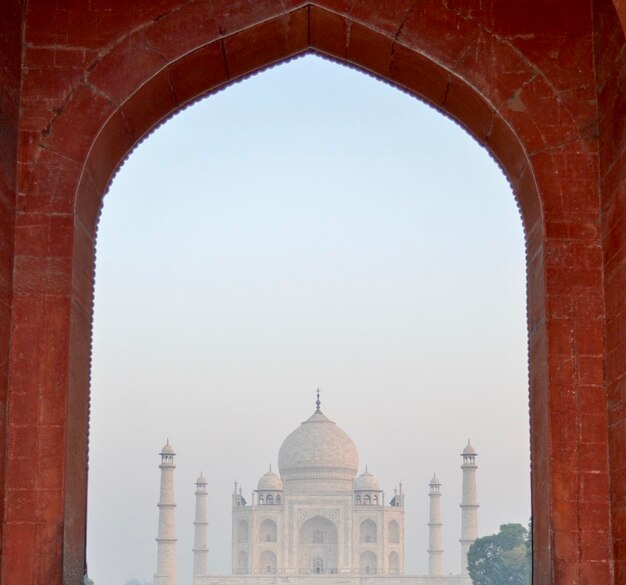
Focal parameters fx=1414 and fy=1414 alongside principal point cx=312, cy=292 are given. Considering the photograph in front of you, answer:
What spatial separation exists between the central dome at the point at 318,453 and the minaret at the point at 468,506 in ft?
16.8

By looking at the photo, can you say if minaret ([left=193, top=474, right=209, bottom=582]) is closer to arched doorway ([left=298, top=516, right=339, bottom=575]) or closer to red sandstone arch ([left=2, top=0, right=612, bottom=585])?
arched doorway ([left=298, top=516, right=339, bottom=575])

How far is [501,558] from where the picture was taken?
56.9m

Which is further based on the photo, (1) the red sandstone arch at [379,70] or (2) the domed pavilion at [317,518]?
(2) the domed pavilion at [317,518]

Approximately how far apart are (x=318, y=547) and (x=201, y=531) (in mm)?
5739

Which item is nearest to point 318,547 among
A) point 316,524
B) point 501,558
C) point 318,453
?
point 316,524

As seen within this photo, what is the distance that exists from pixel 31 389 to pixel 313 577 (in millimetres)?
55453

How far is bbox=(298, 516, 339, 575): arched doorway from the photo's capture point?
204ft

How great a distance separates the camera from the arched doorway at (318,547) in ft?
204

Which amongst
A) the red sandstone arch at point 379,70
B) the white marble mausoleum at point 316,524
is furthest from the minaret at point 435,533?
the red sandstone arch at point 379,70

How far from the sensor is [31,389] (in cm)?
597

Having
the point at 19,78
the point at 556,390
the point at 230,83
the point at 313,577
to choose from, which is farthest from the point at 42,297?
the point at 313,577

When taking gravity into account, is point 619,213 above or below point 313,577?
above

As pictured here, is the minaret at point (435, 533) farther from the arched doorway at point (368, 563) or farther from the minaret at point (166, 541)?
the minaret at point (166, 541)

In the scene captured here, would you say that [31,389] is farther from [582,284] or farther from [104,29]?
[582,284]
